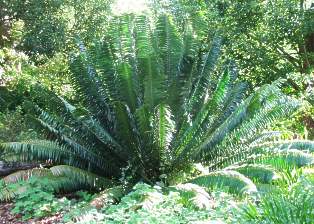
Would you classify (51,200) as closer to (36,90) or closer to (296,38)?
(36,90)

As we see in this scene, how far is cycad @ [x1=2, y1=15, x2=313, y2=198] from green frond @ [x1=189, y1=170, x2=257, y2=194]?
0.74 meters

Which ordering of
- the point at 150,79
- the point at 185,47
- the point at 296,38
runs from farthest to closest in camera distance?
the point at 296,38 < the point at 185,47 < the point at 150,79

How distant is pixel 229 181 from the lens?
6375mm

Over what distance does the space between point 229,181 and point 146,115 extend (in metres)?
1.51

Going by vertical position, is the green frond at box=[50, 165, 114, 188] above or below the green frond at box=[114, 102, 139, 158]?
below

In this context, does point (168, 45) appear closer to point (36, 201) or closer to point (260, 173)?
point (260, 173)

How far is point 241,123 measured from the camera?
7.75 m

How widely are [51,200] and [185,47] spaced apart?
11.7 feet

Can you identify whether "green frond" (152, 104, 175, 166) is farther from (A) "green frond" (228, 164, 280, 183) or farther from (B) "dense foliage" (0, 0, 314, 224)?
(A) "green frond" (228, 164, 280, 183)

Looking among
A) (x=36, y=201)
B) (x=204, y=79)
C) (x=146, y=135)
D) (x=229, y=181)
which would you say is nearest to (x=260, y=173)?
(x=229, y=181)

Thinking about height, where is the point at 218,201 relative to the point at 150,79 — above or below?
below

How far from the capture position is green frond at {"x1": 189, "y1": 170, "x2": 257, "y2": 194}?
5.99 meters

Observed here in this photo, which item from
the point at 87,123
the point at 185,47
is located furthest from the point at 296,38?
the point at 87,123

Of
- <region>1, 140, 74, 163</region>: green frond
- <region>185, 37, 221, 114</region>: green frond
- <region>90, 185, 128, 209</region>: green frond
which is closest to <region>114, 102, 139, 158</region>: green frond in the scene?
<region>90, 185, 128, 209</region>: green frond
